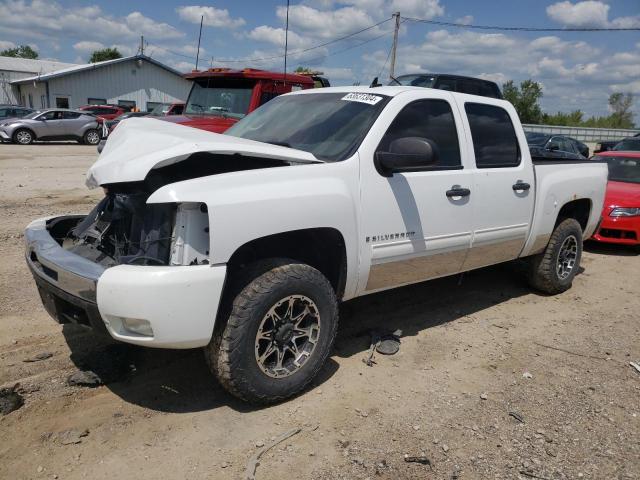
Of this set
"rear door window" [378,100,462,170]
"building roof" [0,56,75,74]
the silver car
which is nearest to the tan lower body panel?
"rear door window" [378,100,462,170]

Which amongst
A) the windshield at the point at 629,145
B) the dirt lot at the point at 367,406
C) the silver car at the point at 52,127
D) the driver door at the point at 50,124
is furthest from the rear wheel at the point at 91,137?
the dirt lot at the point at 367,406

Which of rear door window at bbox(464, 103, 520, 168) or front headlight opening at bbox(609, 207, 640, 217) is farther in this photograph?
front headlight opening at bbox(609, 207, 640, 217)

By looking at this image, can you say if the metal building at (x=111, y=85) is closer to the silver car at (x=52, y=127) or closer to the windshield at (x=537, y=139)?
the silver car at (x=52, y=127)

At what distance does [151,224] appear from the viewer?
3.12m

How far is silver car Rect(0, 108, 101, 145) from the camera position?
21.4 m

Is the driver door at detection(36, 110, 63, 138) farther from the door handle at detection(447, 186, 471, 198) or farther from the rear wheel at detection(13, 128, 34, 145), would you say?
the door handle at detection(447, 186, 471, 198)

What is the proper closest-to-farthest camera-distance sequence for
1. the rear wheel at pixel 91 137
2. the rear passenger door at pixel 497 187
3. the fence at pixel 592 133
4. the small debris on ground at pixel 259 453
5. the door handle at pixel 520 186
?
the small debris on ground at pixel 259 453
the rear passenger door at pixel 497 187
the door handle at pixel 520 186
the rear wheel at pixel 91 137
the fence at pixel 592 133

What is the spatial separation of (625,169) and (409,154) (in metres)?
7.23

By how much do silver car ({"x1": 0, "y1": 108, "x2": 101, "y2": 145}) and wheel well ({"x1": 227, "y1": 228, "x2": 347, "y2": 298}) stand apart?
2170 cm

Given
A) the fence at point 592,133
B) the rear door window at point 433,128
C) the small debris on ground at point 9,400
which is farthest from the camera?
the fence at point 592,133

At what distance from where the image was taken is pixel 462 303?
5.43 metres

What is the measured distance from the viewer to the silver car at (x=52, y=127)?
21.4 meters

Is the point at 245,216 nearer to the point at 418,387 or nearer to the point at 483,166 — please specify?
the point at 418,387

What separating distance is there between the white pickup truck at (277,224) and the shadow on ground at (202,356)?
1.63 feet
